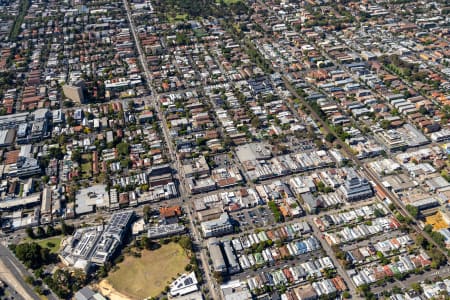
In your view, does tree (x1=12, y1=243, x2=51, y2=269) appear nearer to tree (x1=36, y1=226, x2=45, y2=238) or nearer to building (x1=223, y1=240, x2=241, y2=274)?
tree (x1=36, y1=226, x2=45, y2=238)

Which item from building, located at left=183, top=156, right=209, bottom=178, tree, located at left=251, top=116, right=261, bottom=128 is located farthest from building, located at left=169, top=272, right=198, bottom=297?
tree, located at left=251, top=116, right=261, bottom=128

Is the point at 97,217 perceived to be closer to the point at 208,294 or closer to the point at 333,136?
the point at 208,294

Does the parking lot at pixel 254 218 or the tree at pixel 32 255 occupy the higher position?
the tree at pixel 32 255

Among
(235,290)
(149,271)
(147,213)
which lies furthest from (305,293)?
(147,213)

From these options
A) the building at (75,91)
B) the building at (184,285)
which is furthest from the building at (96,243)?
the building at (75,91)

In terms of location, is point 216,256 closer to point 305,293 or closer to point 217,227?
point 217,227

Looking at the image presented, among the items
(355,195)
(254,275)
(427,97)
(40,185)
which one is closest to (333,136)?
(355,195)

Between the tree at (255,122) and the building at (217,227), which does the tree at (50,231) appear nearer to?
the building at (217,227)
